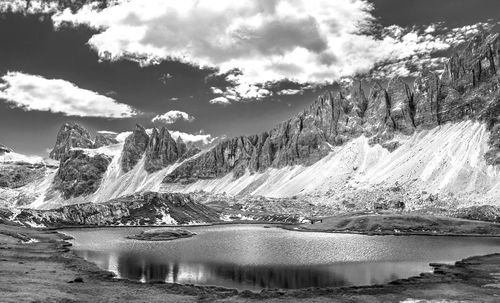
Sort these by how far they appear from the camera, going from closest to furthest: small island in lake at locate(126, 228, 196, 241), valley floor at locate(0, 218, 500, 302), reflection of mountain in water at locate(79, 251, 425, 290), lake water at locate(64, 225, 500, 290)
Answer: valley floor at locate(0, 218, 500, 302) < reflection of mountain in water at locate(79, 251, 425, 290) < lake water at locate(64, 225, 500, 290) < small island in lake at locate(126, 228, 196, 241)

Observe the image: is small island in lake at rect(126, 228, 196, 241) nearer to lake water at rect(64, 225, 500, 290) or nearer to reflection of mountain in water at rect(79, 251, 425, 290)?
lake water at rect(64, 225, 500, 290)

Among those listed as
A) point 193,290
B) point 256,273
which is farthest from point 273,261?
point 193,290

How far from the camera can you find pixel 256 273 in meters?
91.6

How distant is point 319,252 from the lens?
127875 millimetres

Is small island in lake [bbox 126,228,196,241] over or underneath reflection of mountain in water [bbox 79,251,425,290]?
over

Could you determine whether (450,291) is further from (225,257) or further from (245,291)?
(225,257)

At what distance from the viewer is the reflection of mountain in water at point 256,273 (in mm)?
82469

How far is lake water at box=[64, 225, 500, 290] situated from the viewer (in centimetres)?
8600

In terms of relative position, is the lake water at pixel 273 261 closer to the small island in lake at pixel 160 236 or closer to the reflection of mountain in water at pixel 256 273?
the reflection of mountain in water at pixel 256 273

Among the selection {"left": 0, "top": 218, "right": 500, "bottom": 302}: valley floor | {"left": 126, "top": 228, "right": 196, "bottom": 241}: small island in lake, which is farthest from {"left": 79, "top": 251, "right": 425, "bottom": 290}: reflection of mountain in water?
{"left": 126, "top": 228, "right": 196, "bottom": 241}: small island in lake

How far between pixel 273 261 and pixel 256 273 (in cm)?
1785

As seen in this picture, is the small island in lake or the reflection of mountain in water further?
the small island in lake

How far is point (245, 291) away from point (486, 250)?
340ft

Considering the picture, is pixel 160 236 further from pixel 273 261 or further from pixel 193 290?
pixel 193 290
